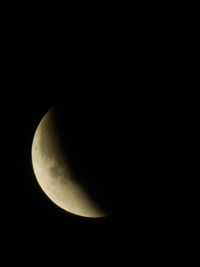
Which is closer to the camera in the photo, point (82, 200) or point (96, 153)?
point (96, 153)

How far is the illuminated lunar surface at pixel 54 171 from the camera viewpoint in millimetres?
3549

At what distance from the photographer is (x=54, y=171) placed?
3.58 m

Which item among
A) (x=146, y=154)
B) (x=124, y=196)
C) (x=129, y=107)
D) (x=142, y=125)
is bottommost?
(x=124, y=196)

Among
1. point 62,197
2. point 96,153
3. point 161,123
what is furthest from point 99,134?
point 62,197

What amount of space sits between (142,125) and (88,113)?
23.5 inches

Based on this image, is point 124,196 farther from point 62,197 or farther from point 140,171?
point 62,197

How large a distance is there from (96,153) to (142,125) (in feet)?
1.88

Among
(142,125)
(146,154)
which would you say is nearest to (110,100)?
(142,125)

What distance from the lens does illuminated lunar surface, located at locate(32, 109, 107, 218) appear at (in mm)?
3549

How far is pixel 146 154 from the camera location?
336 centimetres

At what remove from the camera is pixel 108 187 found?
3.53 metres

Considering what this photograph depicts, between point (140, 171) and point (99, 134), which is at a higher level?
point (99, 134)

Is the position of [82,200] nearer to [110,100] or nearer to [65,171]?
[65,171]

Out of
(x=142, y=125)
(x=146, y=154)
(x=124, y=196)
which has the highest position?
(x=142, y=125)
